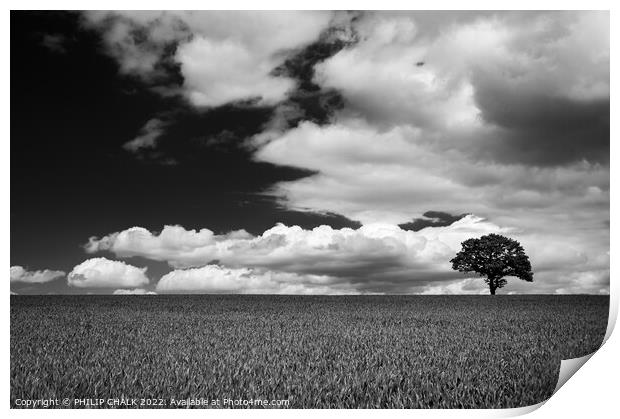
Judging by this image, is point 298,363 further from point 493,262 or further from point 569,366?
point 493,262

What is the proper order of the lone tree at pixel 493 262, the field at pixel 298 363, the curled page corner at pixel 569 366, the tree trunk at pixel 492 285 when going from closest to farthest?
the field at pixel 298 363
the curled page corner at pixel 569 366
the lone tree at pixel 493 262
the tree trunk at pixel 492 285

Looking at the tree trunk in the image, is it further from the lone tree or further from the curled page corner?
the curled page corner

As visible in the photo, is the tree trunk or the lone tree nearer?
the lone tree

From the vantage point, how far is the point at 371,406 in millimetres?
5043

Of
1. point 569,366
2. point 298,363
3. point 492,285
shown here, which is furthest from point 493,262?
point 298,363

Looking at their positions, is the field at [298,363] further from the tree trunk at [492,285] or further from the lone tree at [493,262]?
the tree trunk at [492,285]

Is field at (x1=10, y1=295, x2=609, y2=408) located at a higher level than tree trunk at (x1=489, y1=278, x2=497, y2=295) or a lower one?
lower

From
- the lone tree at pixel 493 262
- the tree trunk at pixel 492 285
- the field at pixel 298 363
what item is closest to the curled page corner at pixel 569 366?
the field at pixel 298 363

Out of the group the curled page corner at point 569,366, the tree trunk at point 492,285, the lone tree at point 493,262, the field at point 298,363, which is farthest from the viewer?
the tree trunk at point 492,285

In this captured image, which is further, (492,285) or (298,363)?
(492,285)

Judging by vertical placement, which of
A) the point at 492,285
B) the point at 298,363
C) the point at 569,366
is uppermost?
the point at 492,285

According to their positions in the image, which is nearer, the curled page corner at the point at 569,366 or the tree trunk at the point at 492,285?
the curled page corner at the point at 569,366

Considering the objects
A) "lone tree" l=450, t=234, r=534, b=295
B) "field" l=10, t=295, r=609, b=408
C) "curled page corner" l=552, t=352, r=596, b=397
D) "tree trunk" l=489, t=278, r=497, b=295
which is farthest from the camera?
"tree trunk" l=489, t=278, r=497, b=295

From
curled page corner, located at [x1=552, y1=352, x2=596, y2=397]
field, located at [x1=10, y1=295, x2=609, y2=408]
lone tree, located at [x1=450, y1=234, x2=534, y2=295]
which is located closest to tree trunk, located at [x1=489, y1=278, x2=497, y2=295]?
lone tree, located at [x1=450, y1=234, x2=534, y2=295]
